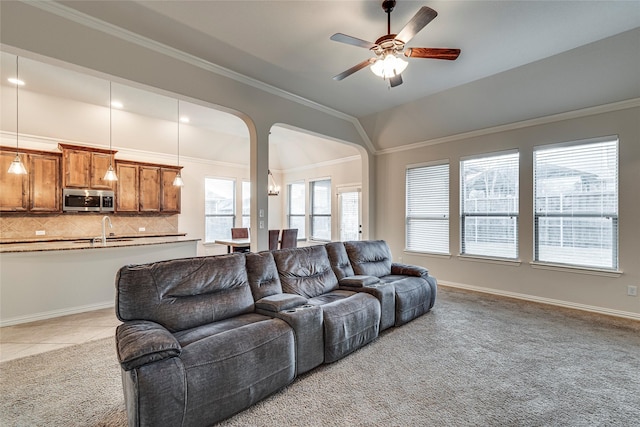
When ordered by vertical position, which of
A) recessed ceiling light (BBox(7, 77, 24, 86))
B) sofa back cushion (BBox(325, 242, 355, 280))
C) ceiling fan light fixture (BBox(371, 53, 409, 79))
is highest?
recessed ceiling light (BBox(7, 77, 24, 86))

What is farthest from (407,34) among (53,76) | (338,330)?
(53,76)

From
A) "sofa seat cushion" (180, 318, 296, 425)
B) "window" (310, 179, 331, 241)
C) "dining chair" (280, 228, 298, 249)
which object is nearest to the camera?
"sofa seat cushion" (180, 318, 296, 425)

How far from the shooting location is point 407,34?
95.7 inches

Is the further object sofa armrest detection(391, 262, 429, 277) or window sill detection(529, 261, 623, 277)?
sofa armrest detection(391, 262, 429, 277)

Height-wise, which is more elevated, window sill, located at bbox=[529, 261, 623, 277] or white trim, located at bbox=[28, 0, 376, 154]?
white trim, located at bbox=[28, 0, 376, 154]

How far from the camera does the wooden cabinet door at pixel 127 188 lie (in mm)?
6090

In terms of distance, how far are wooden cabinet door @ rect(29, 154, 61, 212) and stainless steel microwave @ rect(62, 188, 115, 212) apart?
134 mm

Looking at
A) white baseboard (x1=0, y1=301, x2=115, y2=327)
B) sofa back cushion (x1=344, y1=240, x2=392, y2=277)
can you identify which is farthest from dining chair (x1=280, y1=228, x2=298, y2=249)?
white baseboard (x1=0, y1=301, x2=115, y2=327)

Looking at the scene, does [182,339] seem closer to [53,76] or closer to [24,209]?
[53,76]

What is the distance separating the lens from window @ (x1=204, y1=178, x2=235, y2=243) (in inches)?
299

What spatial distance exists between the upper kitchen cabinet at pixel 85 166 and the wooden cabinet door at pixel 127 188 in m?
0.19

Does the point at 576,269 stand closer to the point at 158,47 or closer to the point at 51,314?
the point at 158,47

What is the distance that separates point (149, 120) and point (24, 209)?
259cm

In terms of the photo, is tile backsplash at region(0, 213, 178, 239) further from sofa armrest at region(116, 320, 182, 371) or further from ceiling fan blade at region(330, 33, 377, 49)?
ceiling fan blade at region(330, 33, 377, 49)
